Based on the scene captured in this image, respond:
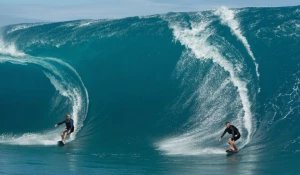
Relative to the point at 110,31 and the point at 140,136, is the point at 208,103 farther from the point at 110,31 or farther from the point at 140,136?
the point at 110,31

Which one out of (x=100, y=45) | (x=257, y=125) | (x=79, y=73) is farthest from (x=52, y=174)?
(x=100, y=45)

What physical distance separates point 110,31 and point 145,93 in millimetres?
5264

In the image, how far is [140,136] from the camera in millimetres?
17609

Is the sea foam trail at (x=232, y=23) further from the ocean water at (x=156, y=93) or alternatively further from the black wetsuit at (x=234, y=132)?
the black wetsuit at (x=234, y=132)

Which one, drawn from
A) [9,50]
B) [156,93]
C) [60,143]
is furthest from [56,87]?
[9,50]

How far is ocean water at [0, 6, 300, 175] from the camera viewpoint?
47.0ft

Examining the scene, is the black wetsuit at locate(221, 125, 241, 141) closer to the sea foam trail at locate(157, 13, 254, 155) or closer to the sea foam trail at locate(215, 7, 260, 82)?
the sea foam trail at locate(157, 13, 254, 155)

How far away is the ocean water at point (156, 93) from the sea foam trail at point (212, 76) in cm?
4

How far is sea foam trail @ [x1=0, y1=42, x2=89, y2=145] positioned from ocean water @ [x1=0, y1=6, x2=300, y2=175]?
51 mm

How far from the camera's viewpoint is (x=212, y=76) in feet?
63.7

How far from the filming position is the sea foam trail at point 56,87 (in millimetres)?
18148

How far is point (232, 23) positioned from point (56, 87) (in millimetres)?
7276

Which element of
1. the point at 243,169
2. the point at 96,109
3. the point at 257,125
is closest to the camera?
the point at 243,169

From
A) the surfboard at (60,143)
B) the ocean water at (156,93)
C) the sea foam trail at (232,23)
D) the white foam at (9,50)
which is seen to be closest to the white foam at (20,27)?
the ocean water at (156,93)
